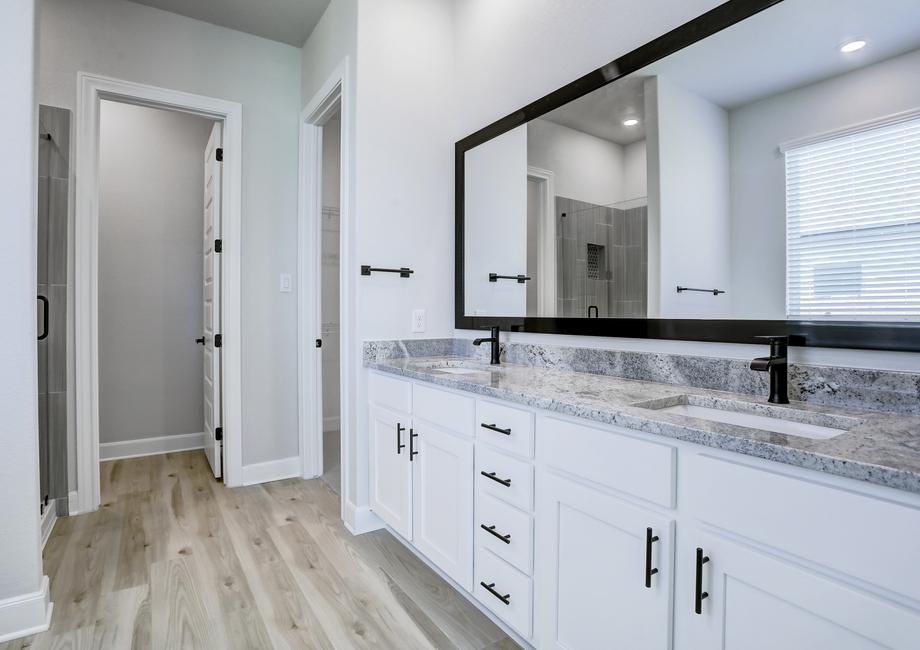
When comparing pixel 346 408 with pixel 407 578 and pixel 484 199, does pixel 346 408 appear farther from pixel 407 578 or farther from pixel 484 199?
pixel 484 199

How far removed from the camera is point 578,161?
203 cm

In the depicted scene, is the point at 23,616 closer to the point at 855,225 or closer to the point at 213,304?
the point at 213,304

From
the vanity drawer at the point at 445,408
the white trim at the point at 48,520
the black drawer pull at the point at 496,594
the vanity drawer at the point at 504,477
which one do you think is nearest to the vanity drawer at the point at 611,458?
the vanity drawer at the point at 504,477

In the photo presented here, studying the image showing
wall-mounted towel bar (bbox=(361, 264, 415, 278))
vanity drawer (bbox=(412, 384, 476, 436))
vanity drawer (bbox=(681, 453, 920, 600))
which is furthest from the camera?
wall-mounted towel bar (bbox=(361, 264, 415, 278))

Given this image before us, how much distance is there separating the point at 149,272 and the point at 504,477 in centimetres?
336

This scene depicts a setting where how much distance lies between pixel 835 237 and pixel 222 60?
10.7 ft

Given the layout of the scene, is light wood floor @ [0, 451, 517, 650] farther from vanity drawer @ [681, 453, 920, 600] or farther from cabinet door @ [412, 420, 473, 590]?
vanity drawer @ [681, 453, 920, 600]

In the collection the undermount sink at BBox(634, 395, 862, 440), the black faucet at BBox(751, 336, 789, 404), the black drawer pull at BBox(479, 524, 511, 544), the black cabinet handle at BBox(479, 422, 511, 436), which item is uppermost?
the black faucet at BBox(751, 336, 789, 404)

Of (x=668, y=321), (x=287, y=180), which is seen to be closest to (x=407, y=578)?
(x=668, y=321)

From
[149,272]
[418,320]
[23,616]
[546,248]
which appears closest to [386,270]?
[418,320]

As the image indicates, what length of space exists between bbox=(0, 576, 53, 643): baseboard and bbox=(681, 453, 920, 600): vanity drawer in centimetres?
206

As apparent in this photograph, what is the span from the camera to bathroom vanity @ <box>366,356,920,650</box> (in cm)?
78

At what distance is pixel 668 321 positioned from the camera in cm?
167

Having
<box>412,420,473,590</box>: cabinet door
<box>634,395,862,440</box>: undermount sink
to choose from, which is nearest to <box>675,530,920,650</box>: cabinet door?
<box>634,395,862,440</box>: undermount sink
